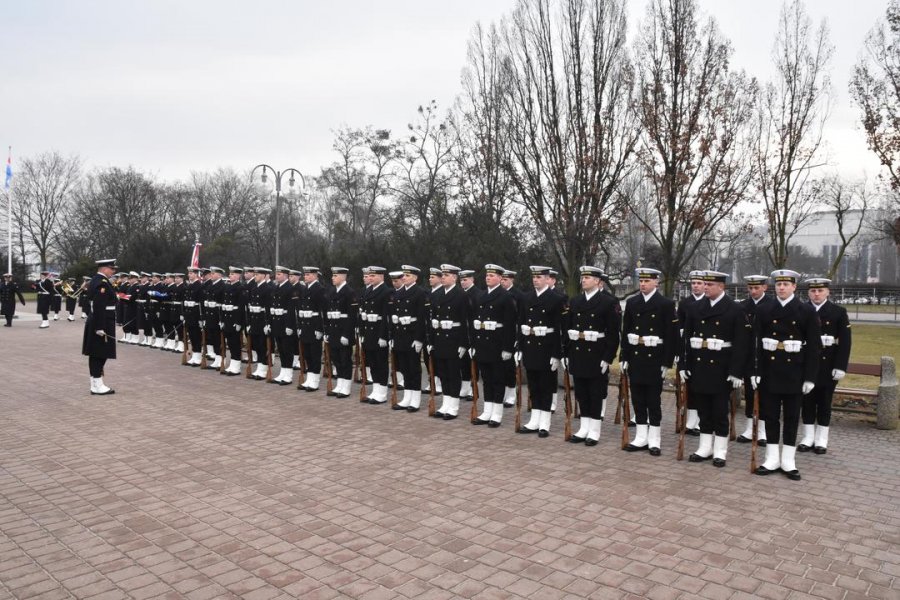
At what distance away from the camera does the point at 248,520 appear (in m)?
5.31

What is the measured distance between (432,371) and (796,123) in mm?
12667

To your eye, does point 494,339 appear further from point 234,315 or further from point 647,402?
point 234,315

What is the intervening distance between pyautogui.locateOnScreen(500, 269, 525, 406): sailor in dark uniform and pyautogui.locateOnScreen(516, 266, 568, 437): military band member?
0.55 m

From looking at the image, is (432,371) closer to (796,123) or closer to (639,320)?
(639,320)

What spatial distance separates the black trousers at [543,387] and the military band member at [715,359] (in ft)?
5.66

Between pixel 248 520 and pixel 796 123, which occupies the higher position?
pixel 796 123

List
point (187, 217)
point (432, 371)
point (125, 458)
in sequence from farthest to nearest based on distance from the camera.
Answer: point (187, 217)
point (432, 371)
point (125, 458)

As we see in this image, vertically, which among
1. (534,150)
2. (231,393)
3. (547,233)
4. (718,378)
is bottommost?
(231,393)

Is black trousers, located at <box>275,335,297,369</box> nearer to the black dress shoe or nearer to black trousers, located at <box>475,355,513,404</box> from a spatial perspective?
black trousers, located at <box>475,355,513,404</box>

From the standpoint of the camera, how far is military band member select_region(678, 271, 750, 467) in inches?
275

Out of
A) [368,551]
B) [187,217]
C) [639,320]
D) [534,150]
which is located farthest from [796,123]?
[187,217]

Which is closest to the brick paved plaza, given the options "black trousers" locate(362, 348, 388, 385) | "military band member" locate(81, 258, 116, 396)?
"black trousers" locate(362, 348, 388, 385)

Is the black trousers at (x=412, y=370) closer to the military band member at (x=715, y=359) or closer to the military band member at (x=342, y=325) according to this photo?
the military band member at (x=342, y=325)

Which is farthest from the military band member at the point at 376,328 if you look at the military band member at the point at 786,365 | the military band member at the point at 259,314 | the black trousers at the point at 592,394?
the military band member at the point at 786,365
